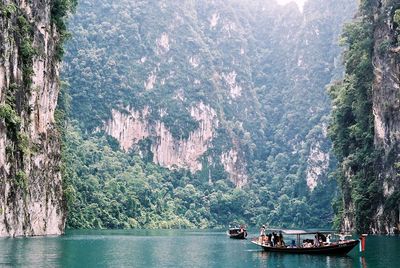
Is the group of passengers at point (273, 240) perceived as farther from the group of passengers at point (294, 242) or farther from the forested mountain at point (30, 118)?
the forested mountain at point (30, 118)

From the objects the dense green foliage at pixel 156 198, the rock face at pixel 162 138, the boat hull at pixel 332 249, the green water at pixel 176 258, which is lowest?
the green water at pixel 176 258

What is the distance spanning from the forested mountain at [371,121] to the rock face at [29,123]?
36794 mm

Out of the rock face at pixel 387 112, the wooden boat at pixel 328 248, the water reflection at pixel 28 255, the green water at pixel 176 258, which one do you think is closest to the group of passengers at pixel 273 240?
the green water at pixel 176 258

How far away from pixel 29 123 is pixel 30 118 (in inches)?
27.4

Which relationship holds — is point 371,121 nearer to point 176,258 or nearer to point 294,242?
point 294,242

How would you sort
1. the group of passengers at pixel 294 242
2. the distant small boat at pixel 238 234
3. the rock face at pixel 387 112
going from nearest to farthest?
the group of passengers at pixel 294 242
the rock face at pixel 387 112
the distant small boat at pixel 238 234

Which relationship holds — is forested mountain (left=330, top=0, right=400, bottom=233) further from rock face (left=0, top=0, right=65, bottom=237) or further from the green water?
rock face (left=0, top=0, right=65, bottom=237)

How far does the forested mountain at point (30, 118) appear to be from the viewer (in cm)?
5584

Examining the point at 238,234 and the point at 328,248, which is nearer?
the point at 328,248

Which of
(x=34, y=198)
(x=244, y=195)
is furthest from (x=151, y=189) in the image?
(x=34, y=198)

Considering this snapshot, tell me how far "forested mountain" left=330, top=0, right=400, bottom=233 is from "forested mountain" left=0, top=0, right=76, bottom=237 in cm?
3682

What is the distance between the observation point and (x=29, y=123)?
65.0 meters

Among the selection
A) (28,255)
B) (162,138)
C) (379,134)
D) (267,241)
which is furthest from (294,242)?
(162,138)

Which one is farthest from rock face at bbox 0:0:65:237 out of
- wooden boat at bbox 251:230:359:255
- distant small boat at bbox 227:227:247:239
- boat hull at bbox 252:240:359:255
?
boat hull at bbox 252:240:359:255
